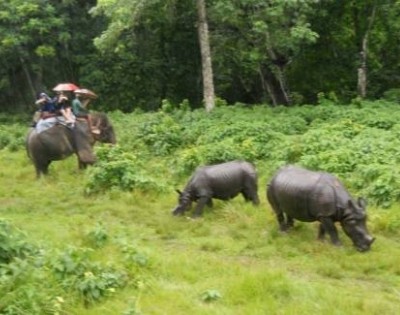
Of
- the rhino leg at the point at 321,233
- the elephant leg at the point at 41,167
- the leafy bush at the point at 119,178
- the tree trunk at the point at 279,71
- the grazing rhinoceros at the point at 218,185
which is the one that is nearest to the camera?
the rhino leg at the point at 321,233

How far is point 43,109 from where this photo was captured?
15750mm

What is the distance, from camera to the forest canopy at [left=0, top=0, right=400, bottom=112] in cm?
2069

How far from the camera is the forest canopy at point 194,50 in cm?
2069

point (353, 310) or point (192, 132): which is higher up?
point (353, 310)

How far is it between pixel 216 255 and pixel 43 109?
→ 755 cm

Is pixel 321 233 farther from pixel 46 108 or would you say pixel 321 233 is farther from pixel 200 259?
pixel 46 108

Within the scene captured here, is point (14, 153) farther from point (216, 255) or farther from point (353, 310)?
point (353, 310)

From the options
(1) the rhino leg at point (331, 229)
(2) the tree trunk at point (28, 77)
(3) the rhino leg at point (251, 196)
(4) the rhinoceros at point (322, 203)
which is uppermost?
(4) the rhinoceros at point (322, 203)

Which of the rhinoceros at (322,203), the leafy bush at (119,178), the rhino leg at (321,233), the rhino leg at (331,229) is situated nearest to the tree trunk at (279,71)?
the leafy bush at (119,178)

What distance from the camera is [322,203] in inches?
390

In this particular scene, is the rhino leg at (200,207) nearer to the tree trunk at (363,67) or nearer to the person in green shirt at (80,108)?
the person in green shirt at (80,108)

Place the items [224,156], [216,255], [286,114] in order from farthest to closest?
[286,114] → [224,156] → [216,255]

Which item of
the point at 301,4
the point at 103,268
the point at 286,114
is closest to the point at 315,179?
the point at 103,268

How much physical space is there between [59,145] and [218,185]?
511 centimetres
